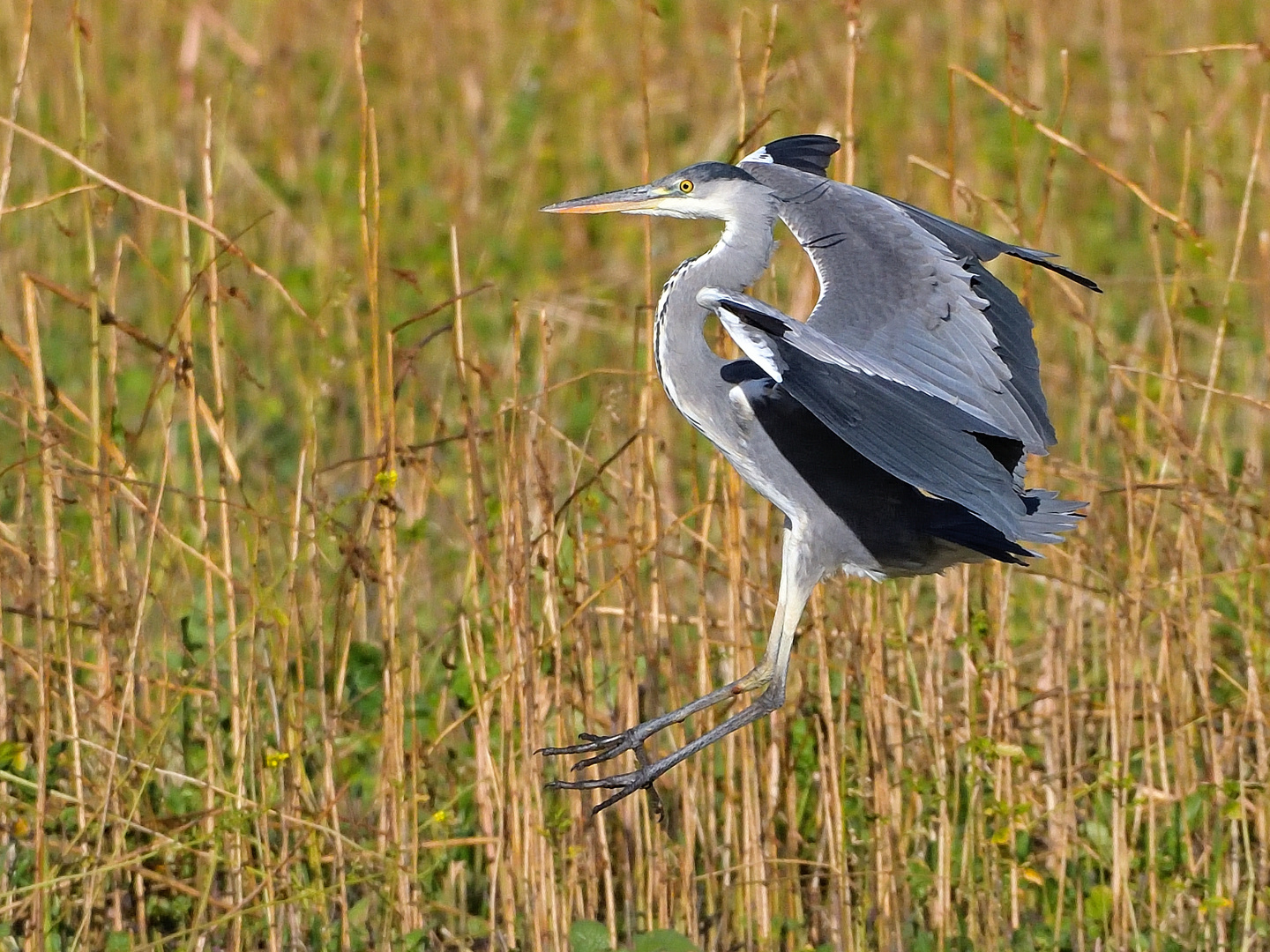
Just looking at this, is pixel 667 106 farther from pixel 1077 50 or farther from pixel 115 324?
pixel 115 324

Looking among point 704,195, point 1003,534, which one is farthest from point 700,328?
point 1003,534

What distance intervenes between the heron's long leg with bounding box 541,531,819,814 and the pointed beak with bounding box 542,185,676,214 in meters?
0.60

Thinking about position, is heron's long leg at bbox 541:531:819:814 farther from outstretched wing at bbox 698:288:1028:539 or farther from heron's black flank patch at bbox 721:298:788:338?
heron's black flank patch at bbox 721:298:788:338

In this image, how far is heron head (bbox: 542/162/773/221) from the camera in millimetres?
3049

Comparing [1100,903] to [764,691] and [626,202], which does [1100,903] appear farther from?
[626,202]

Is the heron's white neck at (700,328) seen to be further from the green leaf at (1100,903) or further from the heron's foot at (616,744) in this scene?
the green leaf at (1100,903)

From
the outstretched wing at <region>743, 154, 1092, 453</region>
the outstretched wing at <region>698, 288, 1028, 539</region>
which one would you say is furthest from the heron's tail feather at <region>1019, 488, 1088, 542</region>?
the outstretched wing at <region>698, 288, 1028, 539</region>

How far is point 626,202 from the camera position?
10.4ft

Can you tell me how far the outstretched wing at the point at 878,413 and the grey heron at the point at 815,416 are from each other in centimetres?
1

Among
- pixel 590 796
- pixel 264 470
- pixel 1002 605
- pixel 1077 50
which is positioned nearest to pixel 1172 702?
pixel 1002 605

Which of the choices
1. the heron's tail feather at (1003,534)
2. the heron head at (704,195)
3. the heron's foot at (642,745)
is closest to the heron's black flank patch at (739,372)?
the heron head at (704,195)

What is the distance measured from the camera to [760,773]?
3406 millimetres

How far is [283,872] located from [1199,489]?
5.39ft

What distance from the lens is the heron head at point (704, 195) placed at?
3.05 meters
